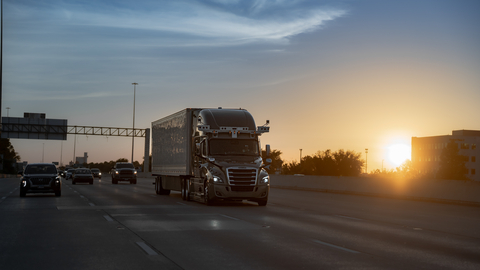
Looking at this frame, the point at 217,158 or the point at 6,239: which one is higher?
the point at 217,158

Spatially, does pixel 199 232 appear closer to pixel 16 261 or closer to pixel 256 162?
pixel 16 261

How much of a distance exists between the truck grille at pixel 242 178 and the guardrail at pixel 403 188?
33.9ft

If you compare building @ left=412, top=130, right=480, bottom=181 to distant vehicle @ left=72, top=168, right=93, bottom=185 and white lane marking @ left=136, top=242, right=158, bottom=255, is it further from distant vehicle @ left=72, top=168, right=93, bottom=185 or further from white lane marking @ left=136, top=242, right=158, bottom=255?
white lane marking @ left=136, top=242, right=158, bottom=255

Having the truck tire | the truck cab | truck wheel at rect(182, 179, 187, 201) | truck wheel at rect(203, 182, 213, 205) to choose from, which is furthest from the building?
truck wheel at rect(203, 182, 213, 205)

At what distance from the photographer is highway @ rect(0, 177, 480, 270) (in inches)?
340

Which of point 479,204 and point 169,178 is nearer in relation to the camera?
point 479,204

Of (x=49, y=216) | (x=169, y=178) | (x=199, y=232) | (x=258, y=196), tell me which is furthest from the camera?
(x=169, y=178)

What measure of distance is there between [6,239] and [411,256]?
8.03 metres

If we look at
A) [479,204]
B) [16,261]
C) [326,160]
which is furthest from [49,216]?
[326,160]

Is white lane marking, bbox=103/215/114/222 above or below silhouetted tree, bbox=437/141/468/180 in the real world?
below

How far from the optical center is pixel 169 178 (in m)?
28.7

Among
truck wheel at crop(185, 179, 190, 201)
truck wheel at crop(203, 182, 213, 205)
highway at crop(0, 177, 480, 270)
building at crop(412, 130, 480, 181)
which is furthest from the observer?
building at crop(412, 130, 480, 181)

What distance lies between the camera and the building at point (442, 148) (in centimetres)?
15825

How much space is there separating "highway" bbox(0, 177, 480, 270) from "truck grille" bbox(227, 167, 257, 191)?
2930 mm
